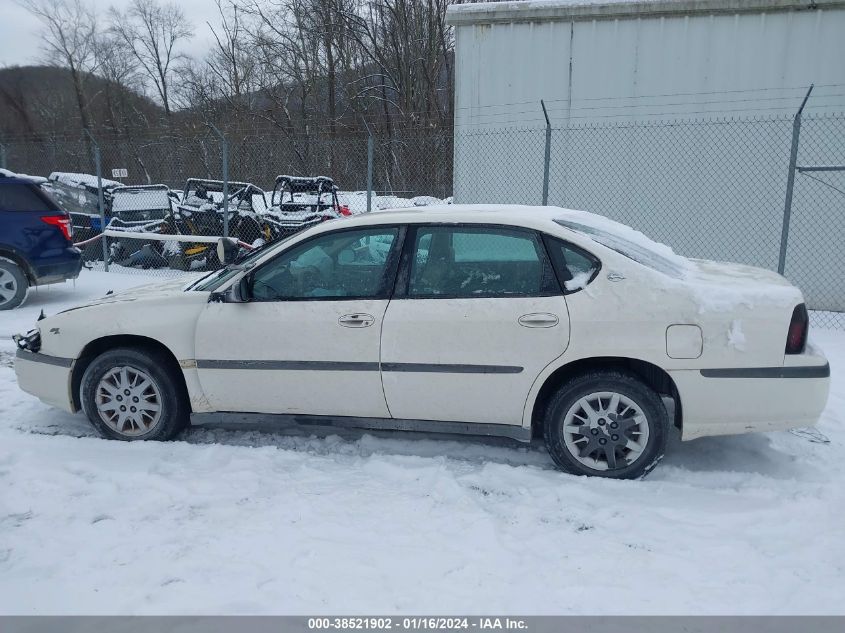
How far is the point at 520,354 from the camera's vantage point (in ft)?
12.7

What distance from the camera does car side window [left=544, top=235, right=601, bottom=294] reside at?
3.87m

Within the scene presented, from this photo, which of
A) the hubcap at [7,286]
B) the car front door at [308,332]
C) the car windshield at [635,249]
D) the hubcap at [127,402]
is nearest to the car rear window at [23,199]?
the hubcap at [7,286]

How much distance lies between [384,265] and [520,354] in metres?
1.00

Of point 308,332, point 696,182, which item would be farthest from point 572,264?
point 696,182

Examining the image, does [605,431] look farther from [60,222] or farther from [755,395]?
[60,222]

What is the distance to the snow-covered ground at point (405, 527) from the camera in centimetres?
285

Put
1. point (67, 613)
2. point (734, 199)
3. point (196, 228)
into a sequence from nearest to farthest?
point (67, 613), point (734, 199), point (196, 228)

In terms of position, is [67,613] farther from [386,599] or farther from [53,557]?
[386,599]

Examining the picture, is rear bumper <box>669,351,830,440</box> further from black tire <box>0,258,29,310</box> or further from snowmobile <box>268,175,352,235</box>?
snowmobile <box>268,175,352,235</box>

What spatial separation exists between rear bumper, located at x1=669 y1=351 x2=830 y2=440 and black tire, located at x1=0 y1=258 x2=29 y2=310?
27.3 feet

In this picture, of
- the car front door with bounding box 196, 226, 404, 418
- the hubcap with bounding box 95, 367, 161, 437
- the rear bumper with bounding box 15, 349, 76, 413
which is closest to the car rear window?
the rear bumper with bounding box 15, 349, 76, 413

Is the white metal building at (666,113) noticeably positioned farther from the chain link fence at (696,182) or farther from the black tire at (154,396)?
the black tire at (154,396)

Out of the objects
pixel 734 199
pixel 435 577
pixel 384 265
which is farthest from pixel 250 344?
pixel 734 199

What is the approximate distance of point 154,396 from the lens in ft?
14.6
